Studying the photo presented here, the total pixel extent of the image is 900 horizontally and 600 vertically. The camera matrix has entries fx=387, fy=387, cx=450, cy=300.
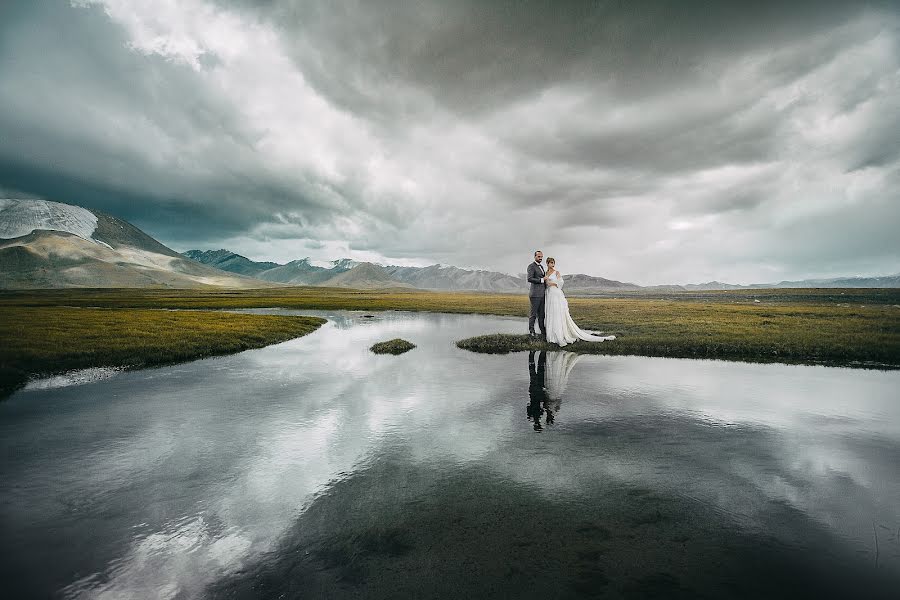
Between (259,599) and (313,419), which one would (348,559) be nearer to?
(259,599)

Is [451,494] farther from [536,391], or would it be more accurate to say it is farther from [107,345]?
[107,345]

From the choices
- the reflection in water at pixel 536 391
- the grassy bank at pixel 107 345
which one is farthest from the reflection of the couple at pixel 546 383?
the grassy bank at pixel 107 345

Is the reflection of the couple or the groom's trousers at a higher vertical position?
the groom's trousers

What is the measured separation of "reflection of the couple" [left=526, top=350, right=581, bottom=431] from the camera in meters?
11.9

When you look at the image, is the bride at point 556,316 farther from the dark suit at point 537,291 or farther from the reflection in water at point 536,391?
the reflection in water at point 536,391

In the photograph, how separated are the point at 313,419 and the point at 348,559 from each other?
6383 mm

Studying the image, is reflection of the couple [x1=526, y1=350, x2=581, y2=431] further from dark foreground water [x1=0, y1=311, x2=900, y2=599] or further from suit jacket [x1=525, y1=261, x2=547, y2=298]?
suit jacket [x1=525, y1=261, x2=547, y2=298]

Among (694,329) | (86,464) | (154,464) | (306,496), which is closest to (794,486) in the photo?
(306,496)

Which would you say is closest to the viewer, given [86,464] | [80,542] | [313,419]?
[80,542]

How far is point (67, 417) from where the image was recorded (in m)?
11.7

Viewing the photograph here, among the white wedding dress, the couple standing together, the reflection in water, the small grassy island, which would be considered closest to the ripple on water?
the small grassy island

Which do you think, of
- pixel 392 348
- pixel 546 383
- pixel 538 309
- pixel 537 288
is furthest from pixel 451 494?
pixel 538 309

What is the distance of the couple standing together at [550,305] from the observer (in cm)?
2373

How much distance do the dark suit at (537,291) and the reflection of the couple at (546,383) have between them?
3.84m
